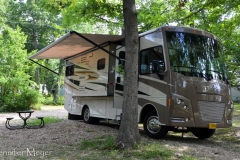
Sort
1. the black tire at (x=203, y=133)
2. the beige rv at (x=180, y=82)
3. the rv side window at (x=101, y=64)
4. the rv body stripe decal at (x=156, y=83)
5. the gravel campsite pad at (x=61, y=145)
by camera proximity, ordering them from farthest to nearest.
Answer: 1. the rv side window at (x=101, y=64)
2. the black tire at (x=203, y=133)
3. the rv body stripe decal at (x=156, y=83)
4. the beige rv at (x=180, y=82)
5. the gravel campsite pad at (x=61, y=145)

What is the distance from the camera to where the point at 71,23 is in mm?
13469

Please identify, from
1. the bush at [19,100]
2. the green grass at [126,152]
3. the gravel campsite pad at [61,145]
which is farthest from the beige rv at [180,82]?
the bush at [19,100]

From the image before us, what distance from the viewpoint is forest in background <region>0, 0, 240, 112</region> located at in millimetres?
9273

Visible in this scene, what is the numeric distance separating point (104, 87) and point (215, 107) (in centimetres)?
378

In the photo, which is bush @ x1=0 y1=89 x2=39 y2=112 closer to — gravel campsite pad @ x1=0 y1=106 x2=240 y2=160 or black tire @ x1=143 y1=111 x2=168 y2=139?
gravel campsite pad @ x1=0 y1=106 x2=240 y2=160

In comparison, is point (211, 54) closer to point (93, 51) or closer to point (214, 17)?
point (214, 17)

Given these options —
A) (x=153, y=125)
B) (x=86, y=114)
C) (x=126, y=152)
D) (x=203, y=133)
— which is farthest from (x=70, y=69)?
(x=126, y=152)

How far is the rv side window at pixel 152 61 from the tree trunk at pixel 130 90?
130 centimetres

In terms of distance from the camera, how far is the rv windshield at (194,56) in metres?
6.84

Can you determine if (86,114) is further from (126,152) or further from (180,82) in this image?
(126,152)

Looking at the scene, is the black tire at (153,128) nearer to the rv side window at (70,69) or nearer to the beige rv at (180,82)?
the beige rv at (180,82)

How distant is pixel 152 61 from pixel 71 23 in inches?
286

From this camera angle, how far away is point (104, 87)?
9312 millimetres

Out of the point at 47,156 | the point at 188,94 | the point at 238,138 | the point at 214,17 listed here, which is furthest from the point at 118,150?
the point at 214,17
